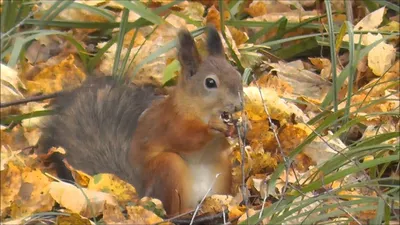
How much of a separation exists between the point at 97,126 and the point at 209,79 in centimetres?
37

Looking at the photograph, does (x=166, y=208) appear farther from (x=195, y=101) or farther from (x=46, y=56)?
→ (x=46, y=56)

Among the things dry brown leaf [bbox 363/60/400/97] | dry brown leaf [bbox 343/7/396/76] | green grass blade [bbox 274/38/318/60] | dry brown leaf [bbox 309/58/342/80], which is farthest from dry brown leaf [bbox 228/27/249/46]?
dry brown leaf [bbox 363/60/400/97]

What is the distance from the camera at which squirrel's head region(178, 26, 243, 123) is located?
2.47 meters

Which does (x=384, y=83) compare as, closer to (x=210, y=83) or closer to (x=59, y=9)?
(x=210, y=83)

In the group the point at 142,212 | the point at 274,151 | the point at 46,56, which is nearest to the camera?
the point at 142,212

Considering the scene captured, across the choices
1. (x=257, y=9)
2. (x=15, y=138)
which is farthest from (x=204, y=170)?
(x=257, y=9)

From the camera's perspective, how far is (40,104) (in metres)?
3.01

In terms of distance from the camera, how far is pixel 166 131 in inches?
97.7

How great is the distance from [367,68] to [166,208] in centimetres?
100

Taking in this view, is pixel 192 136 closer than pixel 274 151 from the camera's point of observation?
Yes

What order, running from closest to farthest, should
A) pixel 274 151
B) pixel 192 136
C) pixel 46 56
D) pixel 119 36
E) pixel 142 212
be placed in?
1. pixel 142 212
2. pixel 192 136
3. pixel 274 151
4. pixel 119 36
5. pixel 46 56

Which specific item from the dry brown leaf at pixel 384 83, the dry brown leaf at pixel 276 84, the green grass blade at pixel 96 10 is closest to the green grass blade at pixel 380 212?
the dry brown leaf at pixel 384 83

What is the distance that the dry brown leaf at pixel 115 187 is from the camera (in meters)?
2.48

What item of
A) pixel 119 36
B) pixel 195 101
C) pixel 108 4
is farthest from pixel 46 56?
pixel 195 101
